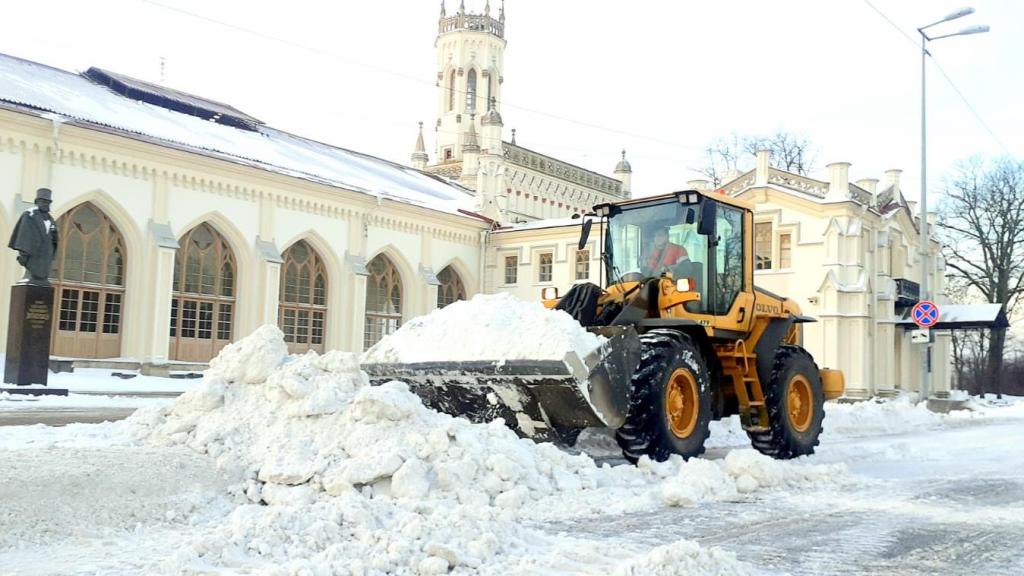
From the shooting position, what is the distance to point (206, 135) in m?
28.1

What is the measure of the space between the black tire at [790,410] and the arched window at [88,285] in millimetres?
19139

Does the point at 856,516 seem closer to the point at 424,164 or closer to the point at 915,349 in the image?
the point at 915,349

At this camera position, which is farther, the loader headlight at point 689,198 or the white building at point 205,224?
the white building at point 205,224

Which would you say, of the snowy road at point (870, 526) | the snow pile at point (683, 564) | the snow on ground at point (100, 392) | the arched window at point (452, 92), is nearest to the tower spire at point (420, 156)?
the arched window at point (452, 92)

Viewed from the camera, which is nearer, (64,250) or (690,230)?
(690,230)

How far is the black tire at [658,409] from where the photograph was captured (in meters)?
8.20

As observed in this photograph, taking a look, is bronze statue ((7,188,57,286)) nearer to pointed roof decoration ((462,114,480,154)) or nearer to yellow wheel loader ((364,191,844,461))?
yellow wheel loader ((364,191,844,461))

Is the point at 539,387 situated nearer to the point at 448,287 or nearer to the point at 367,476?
the point at 367,476

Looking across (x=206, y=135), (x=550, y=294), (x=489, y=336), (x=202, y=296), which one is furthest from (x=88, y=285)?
(x=489, y=336)

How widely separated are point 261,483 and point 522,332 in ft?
9.22

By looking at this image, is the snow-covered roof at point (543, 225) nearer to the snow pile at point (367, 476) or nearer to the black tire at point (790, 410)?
the black tire at point (790, 410)

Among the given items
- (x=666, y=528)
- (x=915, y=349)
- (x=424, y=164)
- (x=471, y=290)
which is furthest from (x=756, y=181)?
(x=424, y=164)

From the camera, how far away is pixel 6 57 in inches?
1081

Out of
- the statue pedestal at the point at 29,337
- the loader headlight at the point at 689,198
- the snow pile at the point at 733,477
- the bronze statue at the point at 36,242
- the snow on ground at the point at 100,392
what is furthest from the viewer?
the bronze statue at the point at 36,242
